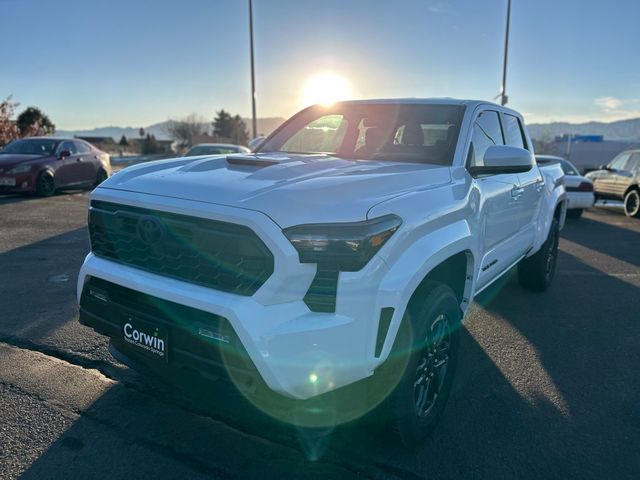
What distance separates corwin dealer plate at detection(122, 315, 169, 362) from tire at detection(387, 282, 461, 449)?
1.07 m

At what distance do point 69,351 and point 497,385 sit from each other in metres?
3.09

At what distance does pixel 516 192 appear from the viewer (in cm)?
432

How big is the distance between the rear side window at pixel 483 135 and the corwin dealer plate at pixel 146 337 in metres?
Result: 2.29

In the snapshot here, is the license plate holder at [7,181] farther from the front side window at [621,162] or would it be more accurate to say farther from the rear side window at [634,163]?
the front side window at [621,162]

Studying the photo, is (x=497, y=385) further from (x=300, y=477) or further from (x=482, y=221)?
(x=300, y=477)

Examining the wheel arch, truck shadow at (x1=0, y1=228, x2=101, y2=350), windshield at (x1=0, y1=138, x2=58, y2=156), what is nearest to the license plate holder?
windshield at (x1=0, y1=138, x2=58, y2=156)

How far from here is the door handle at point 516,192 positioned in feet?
13.9

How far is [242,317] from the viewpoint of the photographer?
2.18 metres

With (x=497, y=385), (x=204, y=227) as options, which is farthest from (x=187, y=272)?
(x=497, y=385)

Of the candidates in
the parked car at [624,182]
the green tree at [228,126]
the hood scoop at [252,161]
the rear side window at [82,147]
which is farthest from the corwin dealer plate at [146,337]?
the green tree at [228,126]

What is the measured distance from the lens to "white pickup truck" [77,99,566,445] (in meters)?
2.22

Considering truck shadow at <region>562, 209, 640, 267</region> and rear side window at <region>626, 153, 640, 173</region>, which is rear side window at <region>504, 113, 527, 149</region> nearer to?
truck shadow at <region>562, 209, 640, 267</region>

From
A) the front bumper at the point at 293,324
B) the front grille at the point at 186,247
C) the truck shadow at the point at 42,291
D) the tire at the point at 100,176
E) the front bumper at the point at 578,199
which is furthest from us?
the tire at the point at 100,176

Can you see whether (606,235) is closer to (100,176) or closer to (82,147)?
(100,176)
